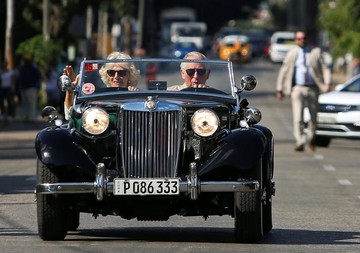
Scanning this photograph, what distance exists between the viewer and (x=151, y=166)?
36.5 feet

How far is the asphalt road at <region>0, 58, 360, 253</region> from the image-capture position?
11.1 metres

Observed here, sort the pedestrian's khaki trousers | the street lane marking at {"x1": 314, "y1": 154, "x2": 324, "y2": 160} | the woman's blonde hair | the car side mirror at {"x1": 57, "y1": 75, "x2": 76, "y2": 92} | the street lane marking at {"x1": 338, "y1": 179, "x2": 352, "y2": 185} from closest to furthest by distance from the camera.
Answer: the car side mirror at {"x1": 57, "y1": 75, "x2": 76, "y2": 92}, the woman's blonde hair, the street lane marking at {"x1": 338, "y1": 179, "x2": 352, "y2": 185}, the street lane marking at {"x1": 314, "y1": 154, "x2": 324, "y2": 160}, the pedestrian's khaki trousers

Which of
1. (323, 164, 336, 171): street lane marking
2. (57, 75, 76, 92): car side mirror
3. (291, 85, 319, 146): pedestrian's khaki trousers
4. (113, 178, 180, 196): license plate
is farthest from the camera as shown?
(291, 85, 319, 146): pedestrian's khaki trousers

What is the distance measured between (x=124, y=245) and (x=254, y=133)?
1.39 m

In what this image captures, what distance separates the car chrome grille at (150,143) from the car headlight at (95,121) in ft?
0.51

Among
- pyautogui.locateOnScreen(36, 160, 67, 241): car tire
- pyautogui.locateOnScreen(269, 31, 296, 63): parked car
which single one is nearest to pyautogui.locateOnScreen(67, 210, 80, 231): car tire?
pyautogui.locateOnScreen(36, 160, 67, 241): car tire

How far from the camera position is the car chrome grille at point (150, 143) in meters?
11.1

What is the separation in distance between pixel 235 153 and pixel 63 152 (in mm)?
1369

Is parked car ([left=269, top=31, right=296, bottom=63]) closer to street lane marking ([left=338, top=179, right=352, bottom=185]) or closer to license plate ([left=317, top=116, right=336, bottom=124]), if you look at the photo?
license plate ([left=317, top=116, right=336, bottom=124])

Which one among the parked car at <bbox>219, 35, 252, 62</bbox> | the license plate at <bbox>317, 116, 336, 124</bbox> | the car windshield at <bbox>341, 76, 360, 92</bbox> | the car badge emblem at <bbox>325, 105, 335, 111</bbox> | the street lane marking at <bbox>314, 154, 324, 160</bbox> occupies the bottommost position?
the parked car at <bbox>219, 35, 252, 62</bbox>

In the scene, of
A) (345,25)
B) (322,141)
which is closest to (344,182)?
(322,141)

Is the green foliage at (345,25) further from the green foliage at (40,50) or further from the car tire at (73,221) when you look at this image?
the car tire at (73,221)

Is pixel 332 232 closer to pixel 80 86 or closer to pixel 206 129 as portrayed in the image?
pixel 206 129

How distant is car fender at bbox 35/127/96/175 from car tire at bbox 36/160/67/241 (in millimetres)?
88
